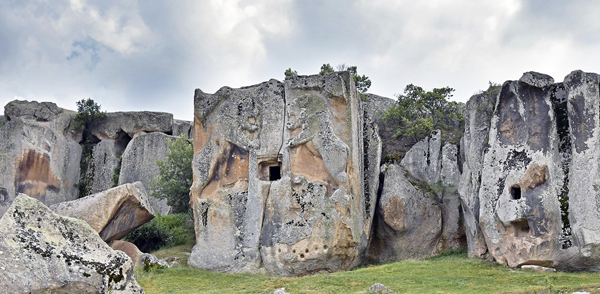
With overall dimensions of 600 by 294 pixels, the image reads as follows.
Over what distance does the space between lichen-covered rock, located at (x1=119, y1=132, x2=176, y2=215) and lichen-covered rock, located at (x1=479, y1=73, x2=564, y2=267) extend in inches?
672

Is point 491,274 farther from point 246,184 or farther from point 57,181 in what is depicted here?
point 57,181

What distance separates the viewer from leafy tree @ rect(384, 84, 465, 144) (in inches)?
987

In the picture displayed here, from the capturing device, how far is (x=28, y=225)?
949cm

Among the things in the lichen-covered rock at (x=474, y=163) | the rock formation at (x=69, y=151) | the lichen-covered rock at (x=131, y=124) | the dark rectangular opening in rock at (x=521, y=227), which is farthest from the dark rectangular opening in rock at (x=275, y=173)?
the lichen-covered rock at (x=131, y=124)

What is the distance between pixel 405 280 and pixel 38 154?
21.5 m

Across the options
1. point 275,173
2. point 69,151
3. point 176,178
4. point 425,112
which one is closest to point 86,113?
point 69,151

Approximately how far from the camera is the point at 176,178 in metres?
25.7

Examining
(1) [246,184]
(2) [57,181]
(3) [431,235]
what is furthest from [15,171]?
(3) [431,235]

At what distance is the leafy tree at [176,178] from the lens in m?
25.6

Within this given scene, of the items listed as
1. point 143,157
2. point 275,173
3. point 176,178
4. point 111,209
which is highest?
point 143,157

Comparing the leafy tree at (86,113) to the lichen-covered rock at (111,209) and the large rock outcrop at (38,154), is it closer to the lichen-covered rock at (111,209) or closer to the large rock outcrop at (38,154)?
the large rock outcrop at (38,154)

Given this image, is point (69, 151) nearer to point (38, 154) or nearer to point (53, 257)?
point (38, 154)

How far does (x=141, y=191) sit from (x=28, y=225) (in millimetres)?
9301

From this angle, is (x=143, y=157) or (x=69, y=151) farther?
(x=69, y=151)
